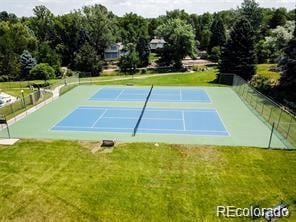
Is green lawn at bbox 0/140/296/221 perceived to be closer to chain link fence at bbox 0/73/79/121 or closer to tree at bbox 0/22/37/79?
chain link fence at bbox 0/73/79/121

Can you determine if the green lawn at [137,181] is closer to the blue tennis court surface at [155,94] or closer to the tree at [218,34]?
the blue tennis court surface at [155,94]

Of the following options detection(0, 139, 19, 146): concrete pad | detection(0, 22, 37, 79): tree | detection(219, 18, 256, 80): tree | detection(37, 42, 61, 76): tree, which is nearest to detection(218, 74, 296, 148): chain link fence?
detection(219, 18, 256, 80): tree

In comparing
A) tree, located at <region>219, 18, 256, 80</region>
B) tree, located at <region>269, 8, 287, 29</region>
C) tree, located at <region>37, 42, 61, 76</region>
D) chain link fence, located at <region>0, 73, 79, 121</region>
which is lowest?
chain link fence, located at <region>0, 73, 79, 121</region>

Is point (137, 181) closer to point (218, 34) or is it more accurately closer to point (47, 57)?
point (47, 57)

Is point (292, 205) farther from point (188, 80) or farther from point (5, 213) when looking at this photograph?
point (188, 80)

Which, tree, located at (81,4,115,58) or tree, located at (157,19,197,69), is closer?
tree, located at (157,19,197,69)

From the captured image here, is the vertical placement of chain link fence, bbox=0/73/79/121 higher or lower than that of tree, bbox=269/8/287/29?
lower

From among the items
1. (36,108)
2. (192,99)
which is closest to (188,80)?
(192,99)
